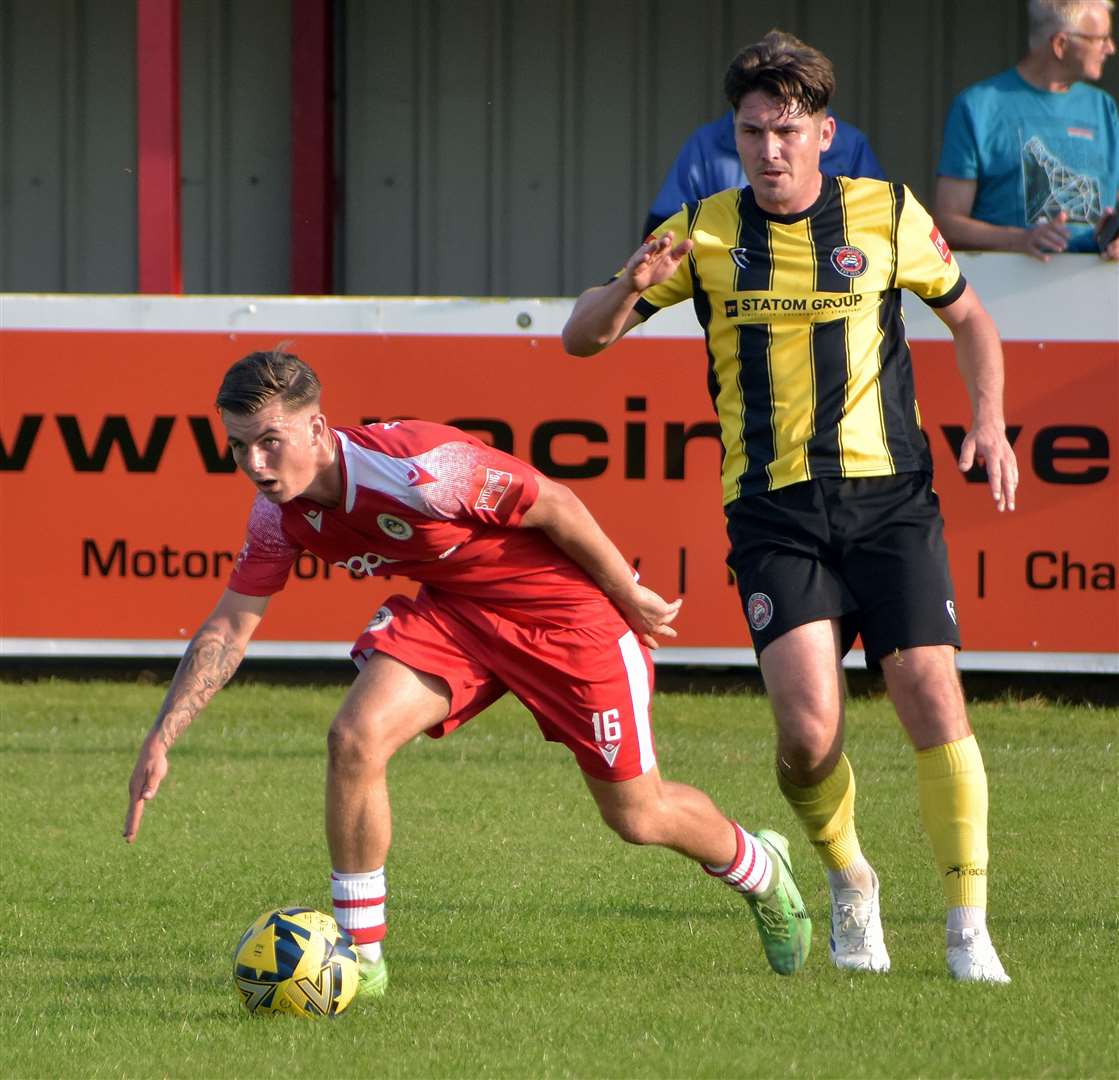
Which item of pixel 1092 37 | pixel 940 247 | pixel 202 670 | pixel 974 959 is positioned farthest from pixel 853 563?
pixel 1092 37

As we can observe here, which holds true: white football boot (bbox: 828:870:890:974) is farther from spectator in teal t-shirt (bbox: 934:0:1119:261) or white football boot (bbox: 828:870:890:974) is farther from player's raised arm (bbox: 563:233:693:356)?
spectator in teal t-shirt (bbox: 934:0:1119:261)

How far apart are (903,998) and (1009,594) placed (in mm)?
4631

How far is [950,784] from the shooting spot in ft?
15.2

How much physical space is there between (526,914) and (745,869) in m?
0.90

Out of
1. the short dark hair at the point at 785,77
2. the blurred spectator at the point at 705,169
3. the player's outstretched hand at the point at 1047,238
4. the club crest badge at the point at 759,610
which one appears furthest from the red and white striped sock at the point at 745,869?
the player's outstretched hand at the point at 1047,238

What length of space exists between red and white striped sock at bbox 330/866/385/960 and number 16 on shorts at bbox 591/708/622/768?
0.64 m

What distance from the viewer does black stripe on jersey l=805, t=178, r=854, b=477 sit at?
4.75 m

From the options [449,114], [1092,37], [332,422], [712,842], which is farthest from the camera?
[449,114]

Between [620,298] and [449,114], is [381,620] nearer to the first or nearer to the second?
[620,298]

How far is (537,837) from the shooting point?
6598 mm

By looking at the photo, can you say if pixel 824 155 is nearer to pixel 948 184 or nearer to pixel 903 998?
pixel 948 184

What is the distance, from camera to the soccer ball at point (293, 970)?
14.3 feet

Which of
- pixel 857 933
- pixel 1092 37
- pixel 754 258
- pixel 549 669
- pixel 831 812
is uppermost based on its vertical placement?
pixel 1092 37

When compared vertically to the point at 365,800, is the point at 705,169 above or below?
above
